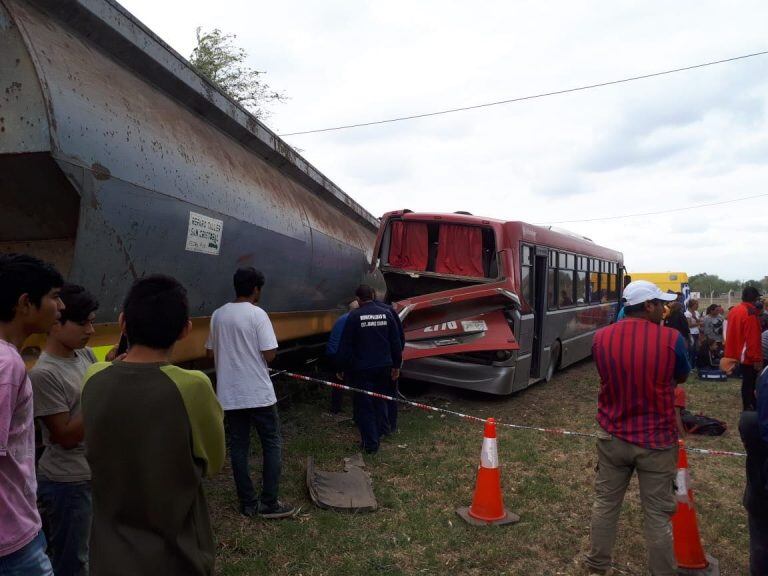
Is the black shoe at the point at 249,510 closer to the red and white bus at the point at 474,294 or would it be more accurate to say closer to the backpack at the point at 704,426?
the red and white bus at the point at 474,294

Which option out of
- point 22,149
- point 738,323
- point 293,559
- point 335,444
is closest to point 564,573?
point 293,559

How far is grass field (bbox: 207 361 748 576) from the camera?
12.0 ft

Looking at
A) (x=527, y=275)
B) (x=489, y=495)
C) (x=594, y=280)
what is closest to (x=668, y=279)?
(x=594, y=280)

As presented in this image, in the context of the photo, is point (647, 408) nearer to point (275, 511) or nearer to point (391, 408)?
point (275, 511)

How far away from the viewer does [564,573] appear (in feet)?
11.8

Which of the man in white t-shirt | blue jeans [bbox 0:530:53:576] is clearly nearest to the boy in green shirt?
blue jeans [bbox 0:530:53:576]

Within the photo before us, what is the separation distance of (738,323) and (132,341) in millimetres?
7371

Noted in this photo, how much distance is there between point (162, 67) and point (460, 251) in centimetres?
506

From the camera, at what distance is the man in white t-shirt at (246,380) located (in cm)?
403

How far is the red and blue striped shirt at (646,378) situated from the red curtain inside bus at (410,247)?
523 centimetres

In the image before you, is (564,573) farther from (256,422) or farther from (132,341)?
(132,341)

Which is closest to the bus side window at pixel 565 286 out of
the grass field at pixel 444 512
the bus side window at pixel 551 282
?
the bus side window at pixel 551 282

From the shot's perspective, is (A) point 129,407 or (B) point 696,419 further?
(B) point 696,419

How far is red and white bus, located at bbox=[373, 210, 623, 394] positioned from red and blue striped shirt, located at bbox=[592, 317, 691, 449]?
3930 millimetres
